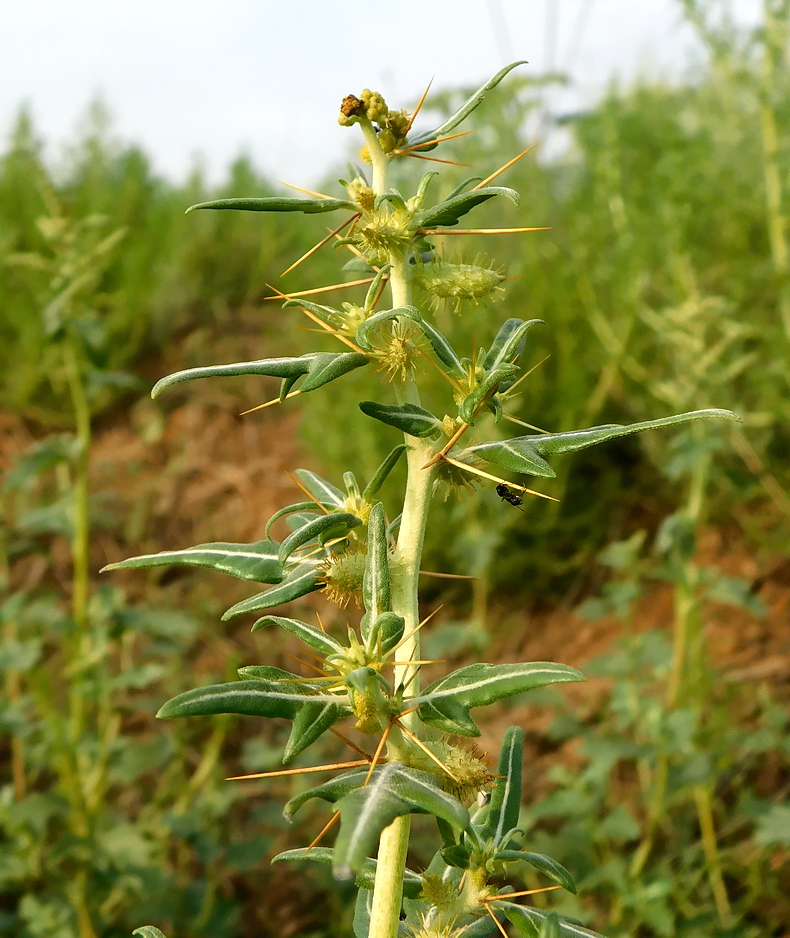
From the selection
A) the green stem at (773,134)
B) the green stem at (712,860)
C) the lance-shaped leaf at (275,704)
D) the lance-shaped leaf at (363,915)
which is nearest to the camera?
the lance-shaped leaf at (275,704)

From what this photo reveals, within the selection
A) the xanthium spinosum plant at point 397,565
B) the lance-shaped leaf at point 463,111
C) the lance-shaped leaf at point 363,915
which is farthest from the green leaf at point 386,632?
the lance-shaped leaf at point 463,111

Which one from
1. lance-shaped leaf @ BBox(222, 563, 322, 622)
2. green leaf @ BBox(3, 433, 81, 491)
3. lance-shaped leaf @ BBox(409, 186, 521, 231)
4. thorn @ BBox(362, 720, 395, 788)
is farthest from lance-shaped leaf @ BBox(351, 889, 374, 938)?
green leaf @ BBox(3, 433, 81, 491)

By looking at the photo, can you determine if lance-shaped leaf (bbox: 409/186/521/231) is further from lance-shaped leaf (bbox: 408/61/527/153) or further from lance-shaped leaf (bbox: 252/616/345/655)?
lance-shaped leaf (bbox: 252/616/345/655)

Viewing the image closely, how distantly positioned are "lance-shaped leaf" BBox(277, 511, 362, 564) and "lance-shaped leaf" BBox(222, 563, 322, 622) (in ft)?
0.09

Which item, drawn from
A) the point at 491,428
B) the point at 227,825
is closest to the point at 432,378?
the point at 491,428

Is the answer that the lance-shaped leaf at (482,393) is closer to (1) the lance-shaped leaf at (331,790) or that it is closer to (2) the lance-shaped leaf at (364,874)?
(1) the lance-shaped leaf at (331,790)

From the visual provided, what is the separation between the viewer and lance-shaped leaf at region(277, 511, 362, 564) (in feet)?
2.74

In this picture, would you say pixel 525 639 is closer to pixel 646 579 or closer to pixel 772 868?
pixel 646 579

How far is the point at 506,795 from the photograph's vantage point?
3.29 ft

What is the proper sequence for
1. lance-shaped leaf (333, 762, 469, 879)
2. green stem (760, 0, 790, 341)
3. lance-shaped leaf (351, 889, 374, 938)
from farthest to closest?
green stem (760, 0, 790, 341), lance-shaped leaf (351, 889, 374, 938), lance-shaped leaf (333, 762, 469, 879)

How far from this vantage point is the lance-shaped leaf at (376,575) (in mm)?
824

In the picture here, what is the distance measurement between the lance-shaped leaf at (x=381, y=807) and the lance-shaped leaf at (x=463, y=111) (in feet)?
1.95

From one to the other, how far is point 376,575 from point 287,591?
0.30 ft

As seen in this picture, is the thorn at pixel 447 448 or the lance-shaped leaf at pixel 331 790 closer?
the lance-shaped leaf at pixel 331 790
